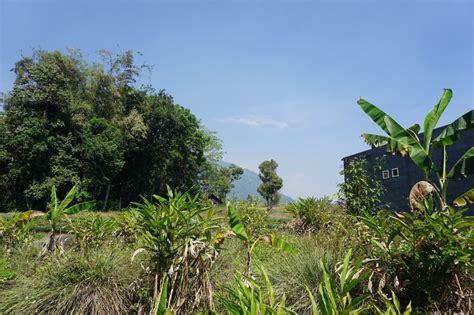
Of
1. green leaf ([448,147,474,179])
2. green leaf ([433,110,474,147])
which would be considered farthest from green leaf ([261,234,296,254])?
green leaf ([433,110,474,147])

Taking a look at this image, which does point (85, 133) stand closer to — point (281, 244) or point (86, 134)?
point (86, 134)

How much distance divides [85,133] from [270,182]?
28715 mm

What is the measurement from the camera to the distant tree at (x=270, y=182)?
4744cm

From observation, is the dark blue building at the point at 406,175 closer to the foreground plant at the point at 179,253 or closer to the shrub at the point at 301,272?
the shrub at the point at 301,272

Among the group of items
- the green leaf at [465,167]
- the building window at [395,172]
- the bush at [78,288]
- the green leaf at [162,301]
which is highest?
the building window at [395,172]

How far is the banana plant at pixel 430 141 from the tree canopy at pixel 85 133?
22.5 m

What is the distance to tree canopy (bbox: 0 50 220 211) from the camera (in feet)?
79.3

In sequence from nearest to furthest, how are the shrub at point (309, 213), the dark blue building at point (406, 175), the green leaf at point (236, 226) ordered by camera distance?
the green leaf at point (236, 226) < the shrub at point (309, 213) < the dark blue building at point (406, 175)

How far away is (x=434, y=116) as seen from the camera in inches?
231

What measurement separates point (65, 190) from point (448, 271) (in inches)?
1082

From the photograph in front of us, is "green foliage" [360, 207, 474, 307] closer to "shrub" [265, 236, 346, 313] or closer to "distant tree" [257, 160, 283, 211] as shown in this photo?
"shrub" [265, 236, 346, 313]

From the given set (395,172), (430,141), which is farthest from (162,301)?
(395,172)

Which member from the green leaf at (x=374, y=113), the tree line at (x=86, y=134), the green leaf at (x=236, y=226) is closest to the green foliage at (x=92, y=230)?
the green leaf at (x=236, y=226)

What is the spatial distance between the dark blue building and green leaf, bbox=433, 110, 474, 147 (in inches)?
375
